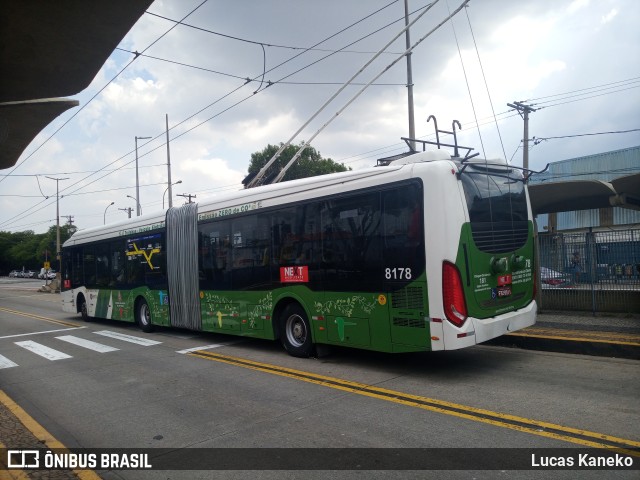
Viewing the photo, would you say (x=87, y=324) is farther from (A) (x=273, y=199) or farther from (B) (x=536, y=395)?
(B) (x=536, y=395)

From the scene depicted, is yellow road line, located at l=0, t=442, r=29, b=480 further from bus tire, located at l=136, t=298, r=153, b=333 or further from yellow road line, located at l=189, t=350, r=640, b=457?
bus tire, located at l=136, t=298, r=153, b=333

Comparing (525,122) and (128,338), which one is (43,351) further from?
(525,122)

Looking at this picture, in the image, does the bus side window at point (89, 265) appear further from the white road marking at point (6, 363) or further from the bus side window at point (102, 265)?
the white road marking at point (6, 363)

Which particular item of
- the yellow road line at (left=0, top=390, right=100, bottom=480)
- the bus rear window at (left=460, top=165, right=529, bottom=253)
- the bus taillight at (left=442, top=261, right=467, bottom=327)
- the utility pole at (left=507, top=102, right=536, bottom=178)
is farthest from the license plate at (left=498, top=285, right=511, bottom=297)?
the utility pole at (left=507, top=102, right=536, bottom=178)

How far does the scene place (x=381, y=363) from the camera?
8461 millimetres

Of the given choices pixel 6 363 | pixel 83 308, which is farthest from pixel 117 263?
pixel 6 363

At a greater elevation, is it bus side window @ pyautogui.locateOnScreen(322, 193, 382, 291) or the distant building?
the distant building

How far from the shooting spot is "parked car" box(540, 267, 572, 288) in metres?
11.8

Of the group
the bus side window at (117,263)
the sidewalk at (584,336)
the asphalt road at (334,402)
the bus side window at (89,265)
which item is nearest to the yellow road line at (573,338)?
the sidewalk at (584,336)

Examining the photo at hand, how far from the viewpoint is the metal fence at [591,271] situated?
1083 centimetres

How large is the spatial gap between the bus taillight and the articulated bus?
0.05 feet

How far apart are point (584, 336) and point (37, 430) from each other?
856cm

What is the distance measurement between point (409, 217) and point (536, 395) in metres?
2.84

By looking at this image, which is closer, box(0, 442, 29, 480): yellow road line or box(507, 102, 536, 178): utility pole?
box(0, 442, 29, 480): yellow road line
